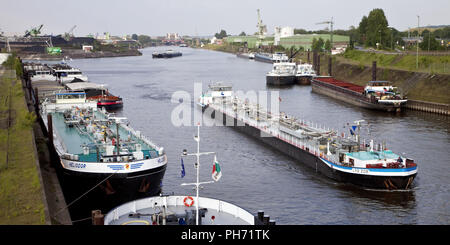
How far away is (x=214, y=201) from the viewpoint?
15.3 m

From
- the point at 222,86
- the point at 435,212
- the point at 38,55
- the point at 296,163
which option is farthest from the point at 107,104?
the point at 38,55

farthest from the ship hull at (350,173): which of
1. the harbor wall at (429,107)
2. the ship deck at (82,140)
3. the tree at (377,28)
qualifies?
the tree at (377,28)

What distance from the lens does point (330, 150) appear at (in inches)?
1015

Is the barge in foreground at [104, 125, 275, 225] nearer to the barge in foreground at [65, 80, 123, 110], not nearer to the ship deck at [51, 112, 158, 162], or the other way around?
the ship deck at [51, 112, 158, 162]

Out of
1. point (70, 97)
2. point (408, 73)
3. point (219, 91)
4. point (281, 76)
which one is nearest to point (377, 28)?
point (281, 76)

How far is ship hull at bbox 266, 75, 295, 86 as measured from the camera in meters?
70.5

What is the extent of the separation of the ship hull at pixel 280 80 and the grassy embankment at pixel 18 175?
141 ft

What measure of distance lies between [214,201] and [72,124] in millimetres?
16188

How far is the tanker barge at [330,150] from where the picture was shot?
22.0m

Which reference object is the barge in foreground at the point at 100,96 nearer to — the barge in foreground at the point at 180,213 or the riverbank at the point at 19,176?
the riverbank at the point at 19,176

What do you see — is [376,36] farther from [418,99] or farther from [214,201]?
[214,201]

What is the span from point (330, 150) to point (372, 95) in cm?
2342

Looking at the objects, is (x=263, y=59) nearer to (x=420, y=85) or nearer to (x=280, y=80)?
(x=280, y=80)
